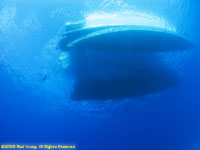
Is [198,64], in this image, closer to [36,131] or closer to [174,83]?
[174,83]

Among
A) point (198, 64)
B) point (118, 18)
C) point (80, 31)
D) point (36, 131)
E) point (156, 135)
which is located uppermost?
point (118, 18)

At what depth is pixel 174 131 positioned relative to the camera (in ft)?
8.45

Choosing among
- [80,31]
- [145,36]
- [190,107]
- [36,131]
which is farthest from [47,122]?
[190,107]

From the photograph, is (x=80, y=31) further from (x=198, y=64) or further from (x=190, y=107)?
(x=190, y=107)

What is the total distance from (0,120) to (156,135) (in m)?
2.36

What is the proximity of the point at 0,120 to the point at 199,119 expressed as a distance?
3061 mm

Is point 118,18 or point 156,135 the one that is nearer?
point 118,18

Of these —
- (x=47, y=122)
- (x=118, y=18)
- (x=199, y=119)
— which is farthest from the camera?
(x=199, y=119)

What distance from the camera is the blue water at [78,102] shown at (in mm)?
2271

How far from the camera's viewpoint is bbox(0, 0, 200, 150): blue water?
2.27m

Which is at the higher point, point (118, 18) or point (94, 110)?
point (118, 18)

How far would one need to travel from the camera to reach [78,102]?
2.45 metres

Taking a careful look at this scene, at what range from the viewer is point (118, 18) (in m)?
2.27

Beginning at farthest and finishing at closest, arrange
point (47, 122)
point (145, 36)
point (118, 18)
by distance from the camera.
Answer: point (47, 122), point (118, 18), point (145, 36)
